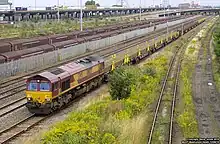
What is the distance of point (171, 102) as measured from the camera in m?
29.1

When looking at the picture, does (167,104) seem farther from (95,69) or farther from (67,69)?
(95,69)

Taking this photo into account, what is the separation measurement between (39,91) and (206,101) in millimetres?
12416

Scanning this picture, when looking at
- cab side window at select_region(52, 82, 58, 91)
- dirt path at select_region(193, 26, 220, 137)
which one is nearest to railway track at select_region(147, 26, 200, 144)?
dirt path at select_region(193, 26, 220, 137)

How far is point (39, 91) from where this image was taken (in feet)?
84.5

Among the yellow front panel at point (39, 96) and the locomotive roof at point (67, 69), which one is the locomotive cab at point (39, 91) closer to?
the yellow front panel at point (39, 96)

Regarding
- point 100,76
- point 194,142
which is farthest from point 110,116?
point 100,76

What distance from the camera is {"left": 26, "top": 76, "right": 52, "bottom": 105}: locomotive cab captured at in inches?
1011

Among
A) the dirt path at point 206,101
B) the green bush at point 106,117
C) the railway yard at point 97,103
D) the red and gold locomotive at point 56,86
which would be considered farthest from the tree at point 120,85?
the dirt path at point 206,101

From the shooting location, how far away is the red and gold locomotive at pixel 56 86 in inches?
1013

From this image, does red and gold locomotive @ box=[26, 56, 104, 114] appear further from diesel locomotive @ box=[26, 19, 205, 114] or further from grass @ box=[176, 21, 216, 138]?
grass @ box=[176, 21, 216, 138]

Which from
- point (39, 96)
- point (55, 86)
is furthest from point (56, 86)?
point (39, 96)

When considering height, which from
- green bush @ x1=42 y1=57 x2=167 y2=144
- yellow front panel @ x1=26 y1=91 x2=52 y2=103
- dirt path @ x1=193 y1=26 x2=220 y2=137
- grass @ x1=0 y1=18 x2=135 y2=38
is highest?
grass @ x1=0 y1=18 x2=135 y2=38

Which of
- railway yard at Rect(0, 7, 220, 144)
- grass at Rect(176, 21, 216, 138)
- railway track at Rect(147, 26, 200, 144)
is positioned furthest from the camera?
grass at Rect(176, 21, 216, 138)

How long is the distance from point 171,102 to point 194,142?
10.4 meters
